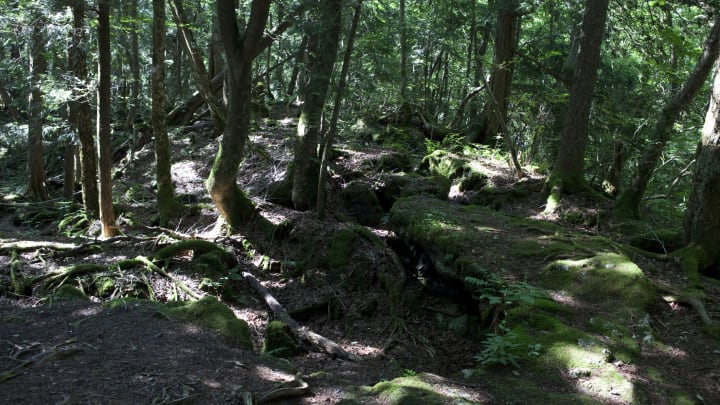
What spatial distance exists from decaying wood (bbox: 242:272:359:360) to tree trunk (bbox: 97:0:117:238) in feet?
11.9

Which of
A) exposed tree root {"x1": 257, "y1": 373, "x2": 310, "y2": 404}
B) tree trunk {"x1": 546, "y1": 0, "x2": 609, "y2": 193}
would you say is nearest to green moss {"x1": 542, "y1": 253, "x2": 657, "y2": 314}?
exposed tree root {"x1": 257, "y1": 373, "x2": 310, "y2": 404}

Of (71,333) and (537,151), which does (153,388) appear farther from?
(537,151)

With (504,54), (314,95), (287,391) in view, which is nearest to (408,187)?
(314,95)

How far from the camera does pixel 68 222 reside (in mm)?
A: 12438

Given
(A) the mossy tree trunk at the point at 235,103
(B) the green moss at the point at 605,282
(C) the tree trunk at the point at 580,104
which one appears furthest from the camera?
(C) the tree trunk at the point at 580,104

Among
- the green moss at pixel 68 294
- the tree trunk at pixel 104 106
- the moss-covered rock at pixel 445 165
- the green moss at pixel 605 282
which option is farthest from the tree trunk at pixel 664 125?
the tree trunk at pixel 104 106

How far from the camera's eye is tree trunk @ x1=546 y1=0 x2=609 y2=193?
1030 centimetres

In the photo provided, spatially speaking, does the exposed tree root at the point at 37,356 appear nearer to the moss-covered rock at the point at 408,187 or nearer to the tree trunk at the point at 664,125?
the moss-covered rock at the point at 408,187

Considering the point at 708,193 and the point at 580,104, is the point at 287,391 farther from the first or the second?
the point at 580,104

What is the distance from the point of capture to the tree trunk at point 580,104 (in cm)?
1030

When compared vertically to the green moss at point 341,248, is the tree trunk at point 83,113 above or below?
above

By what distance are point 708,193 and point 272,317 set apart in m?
7.03

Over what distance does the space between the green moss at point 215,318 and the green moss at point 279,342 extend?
0.41 meters

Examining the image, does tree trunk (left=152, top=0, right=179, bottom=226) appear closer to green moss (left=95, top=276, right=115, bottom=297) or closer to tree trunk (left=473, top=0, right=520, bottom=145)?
green moss (left=95, top=276, right=115, bottom=297)
